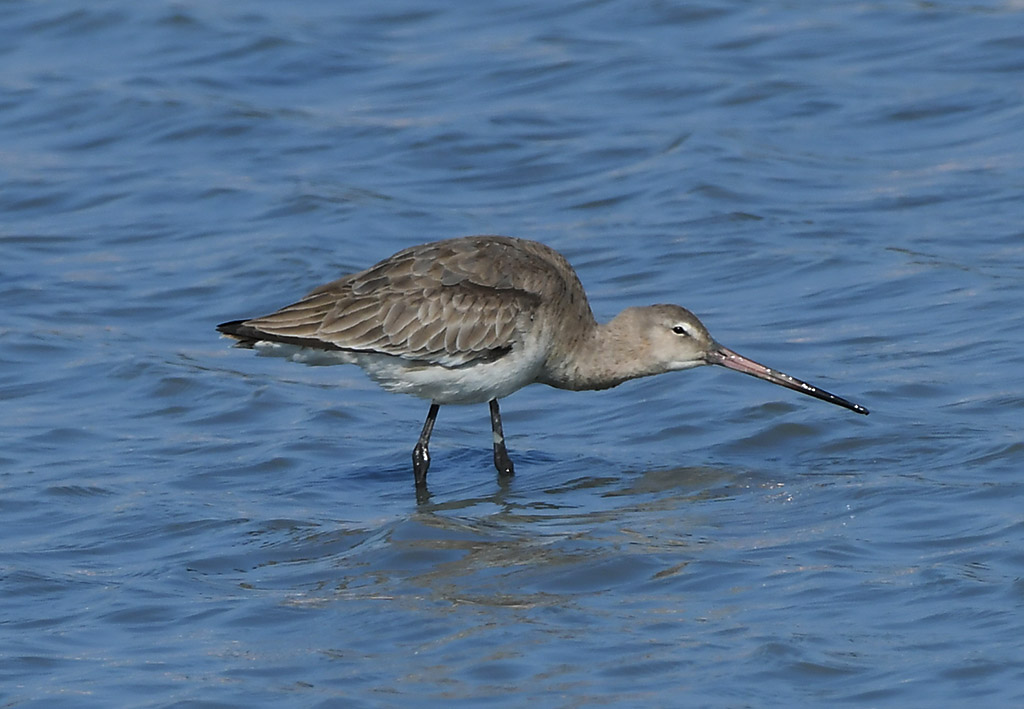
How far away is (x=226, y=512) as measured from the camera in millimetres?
8445

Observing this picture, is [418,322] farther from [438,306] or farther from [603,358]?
[603,358]

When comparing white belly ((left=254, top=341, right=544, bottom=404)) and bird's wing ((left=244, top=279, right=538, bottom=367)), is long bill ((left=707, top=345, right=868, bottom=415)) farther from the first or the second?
bird's wing ((left=244, top=279, right=538, bottom=367))

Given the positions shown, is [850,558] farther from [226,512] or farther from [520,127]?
[520,127]

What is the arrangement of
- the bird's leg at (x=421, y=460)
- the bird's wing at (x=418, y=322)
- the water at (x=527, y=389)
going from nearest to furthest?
the water at (x=527, y=389) < the bird's wing at (x=418, y=322) < the bird's leg at (x=421, y=460)

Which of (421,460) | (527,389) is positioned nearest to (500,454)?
(421,460)

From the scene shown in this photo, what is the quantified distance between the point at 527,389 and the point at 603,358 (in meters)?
1.77

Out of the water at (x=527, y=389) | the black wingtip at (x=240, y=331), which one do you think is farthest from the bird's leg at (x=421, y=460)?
the black wingtip at (x=240, y=331)

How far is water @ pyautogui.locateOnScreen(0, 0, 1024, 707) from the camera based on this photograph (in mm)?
6508

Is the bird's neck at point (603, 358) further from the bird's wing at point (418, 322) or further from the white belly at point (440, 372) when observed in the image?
the bird's wing at point (418, 322)

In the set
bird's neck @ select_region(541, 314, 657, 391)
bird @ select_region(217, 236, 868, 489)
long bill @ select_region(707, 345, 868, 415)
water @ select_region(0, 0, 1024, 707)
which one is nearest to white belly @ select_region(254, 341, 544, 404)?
bird @ select_region(217, 236, 868, 489)

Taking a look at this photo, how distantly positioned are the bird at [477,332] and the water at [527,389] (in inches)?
17.1

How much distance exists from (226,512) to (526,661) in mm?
2555

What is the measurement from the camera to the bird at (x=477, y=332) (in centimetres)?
878

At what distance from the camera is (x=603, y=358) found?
9148 mm
